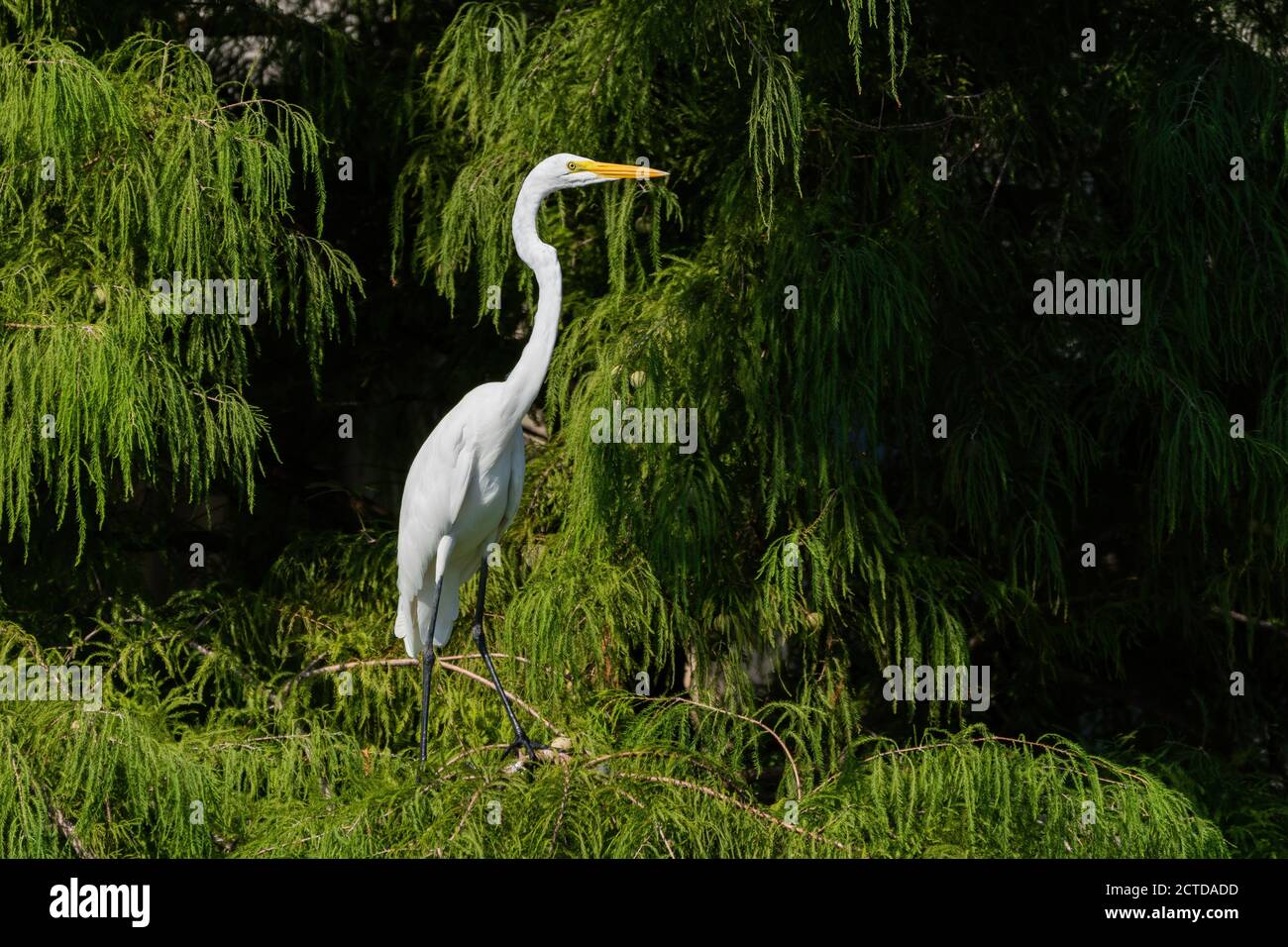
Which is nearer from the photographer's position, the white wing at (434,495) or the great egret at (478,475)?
the great egret at (478,475)

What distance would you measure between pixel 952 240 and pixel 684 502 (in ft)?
1.96

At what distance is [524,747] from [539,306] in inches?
24.4

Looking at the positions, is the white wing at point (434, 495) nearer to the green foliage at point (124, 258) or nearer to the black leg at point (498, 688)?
the black leg at point (498, 688)

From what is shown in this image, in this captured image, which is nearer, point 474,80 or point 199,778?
point 199,778

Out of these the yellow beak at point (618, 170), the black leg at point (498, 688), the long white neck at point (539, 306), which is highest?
the yellow beak at point (618, 170)

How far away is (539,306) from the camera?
7.37ft

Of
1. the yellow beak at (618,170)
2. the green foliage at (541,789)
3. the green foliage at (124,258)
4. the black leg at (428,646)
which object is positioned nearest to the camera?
the green foliage at (541,789)

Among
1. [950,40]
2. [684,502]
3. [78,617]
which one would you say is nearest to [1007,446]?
[684,502]

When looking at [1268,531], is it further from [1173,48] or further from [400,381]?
[400,381]

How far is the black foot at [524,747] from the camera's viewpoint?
2.29 m

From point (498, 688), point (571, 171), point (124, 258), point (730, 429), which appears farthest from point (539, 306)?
point (124, 258)

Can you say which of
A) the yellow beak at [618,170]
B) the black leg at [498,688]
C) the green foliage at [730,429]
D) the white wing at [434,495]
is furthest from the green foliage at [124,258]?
the yellow beak at [618,170]

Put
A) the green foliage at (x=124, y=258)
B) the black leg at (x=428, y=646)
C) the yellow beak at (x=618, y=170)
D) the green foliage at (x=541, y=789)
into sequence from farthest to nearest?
the black leg at (x=428, y=646) → the green foliage at (x=124, y=258) → the yellow beak at (x=618, y=170) → the green foliage at (x=541, y=789)

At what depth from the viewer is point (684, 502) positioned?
8.16ft
